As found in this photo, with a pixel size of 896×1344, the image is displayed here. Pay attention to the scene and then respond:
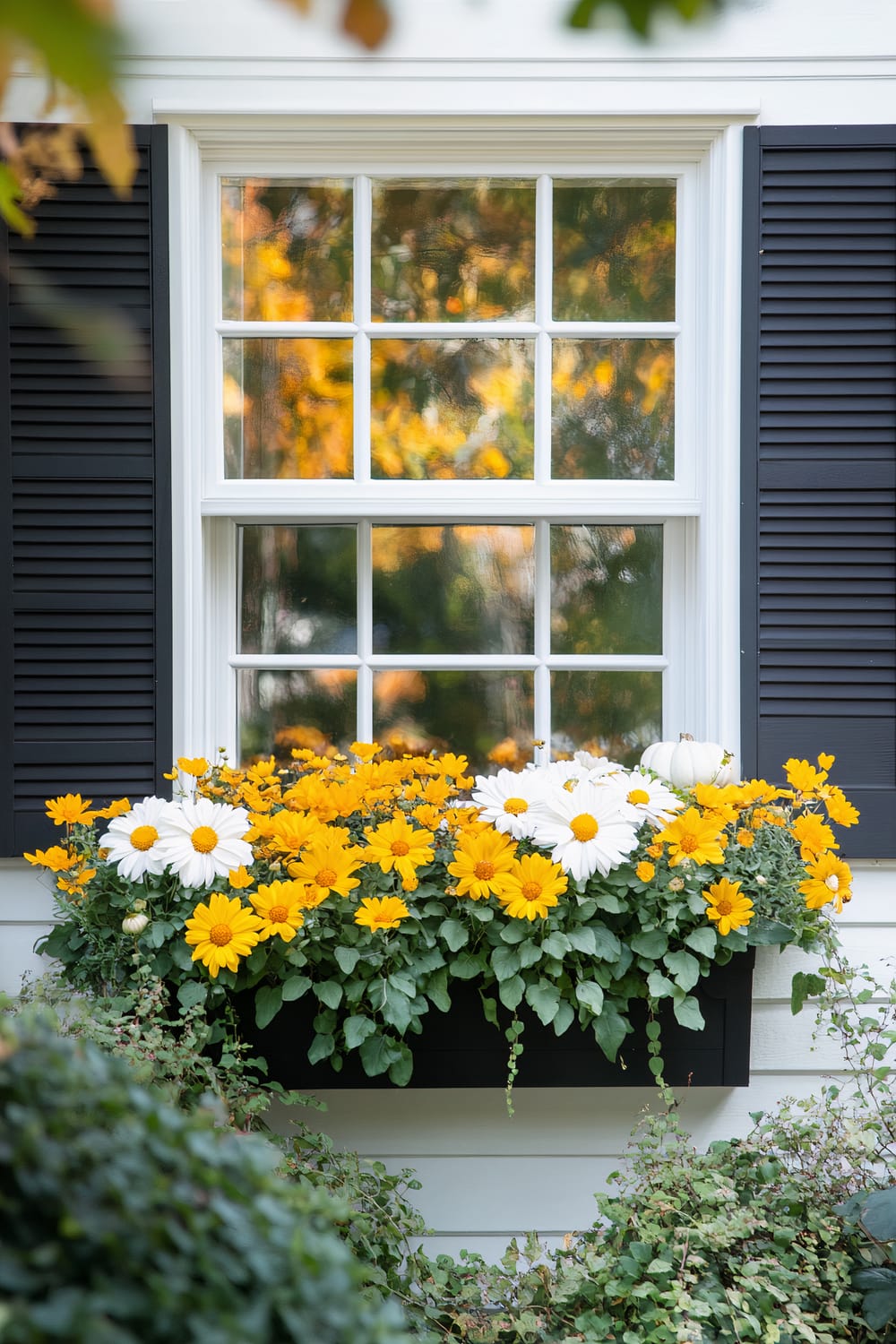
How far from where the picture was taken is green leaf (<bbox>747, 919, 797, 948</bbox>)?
1797mm

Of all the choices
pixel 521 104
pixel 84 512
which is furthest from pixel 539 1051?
pixel 521 104

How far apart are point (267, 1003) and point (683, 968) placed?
752 mm

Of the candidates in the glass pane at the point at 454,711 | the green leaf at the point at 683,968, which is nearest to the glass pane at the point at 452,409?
the glass pane at the point at 454,711

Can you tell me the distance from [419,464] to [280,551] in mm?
376

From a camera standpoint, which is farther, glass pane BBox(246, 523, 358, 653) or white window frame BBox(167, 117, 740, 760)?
glass pane BBox(246, 523, 358, 653)

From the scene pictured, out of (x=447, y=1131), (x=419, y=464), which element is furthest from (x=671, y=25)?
(x=447, y=1131)

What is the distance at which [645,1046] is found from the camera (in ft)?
6.19

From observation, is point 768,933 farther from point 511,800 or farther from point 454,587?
point 454,587

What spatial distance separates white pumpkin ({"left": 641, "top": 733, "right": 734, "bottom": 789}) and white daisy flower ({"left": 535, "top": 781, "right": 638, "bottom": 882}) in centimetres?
20

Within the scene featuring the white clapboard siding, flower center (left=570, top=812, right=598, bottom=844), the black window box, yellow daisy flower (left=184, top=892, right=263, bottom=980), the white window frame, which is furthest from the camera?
the white window frame

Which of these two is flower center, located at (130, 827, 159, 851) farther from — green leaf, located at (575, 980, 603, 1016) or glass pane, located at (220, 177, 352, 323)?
glass pane, located at (220, 177, 352, 323)

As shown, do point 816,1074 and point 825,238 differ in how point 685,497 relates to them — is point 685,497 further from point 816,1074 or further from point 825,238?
point 816,1074

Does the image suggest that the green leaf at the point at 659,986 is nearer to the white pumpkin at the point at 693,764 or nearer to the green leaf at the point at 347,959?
the white pumpkin at the point at 693,764

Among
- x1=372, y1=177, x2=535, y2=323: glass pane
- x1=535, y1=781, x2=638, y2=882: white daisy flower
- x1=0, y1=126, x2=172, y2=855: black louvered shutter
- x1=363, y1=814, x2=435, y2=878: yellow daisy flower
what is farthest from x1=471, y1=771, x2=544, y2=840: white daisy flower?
x1=372, y1=177, x2=535, y2=323: glass pane
